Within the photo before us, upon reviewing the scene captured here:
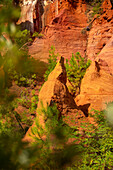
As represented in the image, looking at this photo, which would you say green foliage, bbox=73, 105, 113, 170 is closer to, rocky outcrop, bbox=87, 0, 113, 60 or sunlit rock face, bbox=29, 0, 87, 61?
rocky outcrop, bbox=87, 0, 113, 60

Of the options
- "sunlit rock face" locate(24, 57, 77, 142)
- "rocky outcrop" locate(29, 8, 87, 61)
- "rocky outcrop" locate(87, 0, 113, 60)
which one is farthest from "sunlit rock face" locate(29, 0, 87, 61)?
"sunlit rock face" locate(24, 57, 77, 142)

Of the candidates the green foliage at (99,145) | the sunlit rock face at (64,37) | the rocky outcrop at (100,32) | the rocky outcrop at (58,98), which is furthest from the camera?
the sunlit rock face at (64,37)

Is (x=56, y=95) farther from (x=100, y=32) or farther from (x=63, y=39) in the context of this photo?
(x=63, y=39)

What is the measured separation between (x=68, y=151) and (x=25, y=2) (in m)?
24.5

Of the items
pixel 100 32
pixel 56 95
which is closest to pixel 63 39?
pixel 100 32

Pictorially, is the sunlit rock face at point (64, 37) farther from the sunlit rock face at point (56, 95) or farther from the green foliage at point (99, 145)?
the green foliage at point (99, 145)

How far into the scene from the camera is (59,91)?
252 inches

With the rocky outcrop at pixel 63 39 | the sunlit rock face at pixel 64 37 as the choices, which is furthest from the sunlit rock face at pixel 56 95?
the rocky outcrop at pixel 63 39

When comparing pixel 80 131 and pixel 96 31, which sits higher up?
pixel 96 31

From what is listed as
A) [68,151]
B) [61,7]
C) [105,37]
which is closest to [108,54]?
[105,37]

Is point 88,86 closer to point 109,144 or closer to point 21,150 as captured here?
point 109,144

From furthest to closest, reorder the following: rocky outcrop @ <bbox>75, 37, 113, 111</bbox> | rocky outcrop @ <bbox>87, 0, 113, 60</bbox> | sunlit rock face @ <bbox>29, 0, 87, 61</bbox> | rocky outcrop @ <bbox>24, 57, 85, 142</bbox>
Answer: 1. sunlit rock face @ <bbox>29, 0, 87, 61</bbox>
2. rocky outcrop @ <bbox>87, 0, 113, 60</bbox>
3. rocky outcrop @ <bbox>75, 37, 113, 111</bbox>
4. rocky outcrop @ <bbox>24, 57, 85, 142</bbox>

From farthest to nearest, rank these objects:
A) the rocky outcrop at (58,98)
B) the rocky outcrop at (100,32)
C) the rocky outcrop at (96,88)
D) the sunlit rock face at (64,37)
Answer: the sunlit rock face at (64,37) → the rocky outcrop at (100,32) → the rocky outcrop at (96,88) → the rocky outcrop at (58,98)

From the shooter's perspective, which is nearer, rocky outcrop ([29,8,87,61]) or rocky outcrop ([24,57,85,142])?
rocky outcrop ([24,57,85,142])
